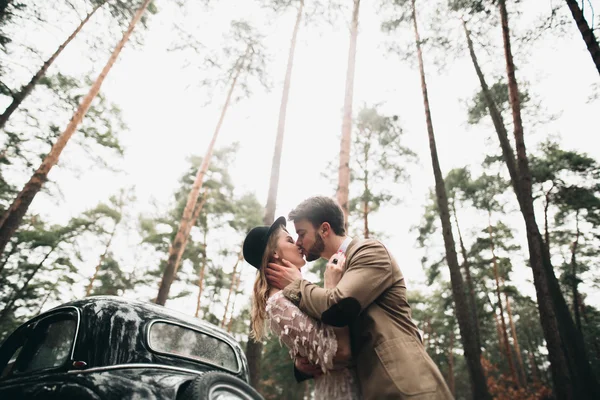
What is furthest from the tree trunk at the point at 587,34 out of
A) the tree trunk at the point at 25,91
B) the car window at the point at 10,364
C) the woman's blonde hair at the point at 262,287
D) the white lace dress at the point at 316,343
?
the tree trunk at the point at 25,91

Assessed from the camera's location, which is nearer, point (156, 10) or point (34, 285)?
point (156, 10)

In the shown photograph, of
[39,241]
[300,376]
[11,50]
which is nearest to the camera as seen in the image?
[300,376]

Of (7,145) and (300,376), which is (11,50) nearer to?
(7,145)

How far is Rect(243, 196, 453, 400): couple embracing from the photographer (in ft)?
4.13

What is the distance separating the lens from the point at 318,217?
6.21 ft

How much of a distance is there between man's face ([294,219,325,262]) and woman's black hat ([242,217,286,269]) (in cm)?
19

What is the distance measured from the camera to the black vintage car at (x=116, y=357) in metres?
2.12

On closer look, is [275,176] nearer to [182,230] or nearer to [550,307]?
[182,230]

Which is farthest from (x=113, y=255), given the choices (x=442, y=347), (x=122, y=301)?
(x=442, y=347)

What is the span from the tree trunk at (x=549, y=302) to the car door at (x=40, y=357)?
922cm

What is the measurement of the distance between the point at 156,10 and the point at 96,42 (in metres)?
2.89

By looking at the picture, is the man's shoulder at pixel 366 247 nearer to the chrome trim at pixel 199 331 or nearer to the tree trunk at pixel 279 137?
the chrome trim at pixel 199 331

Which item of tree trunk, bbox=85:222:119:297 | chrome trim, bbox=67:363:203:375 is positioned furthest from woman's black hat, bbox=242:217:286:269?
tree trunk, bbox=85:222:119:297

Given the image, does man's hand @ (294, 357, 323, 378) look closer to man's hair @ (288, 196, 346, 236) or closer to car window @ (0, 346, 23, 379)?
man's hair @ (288, 196, 346, 236)
